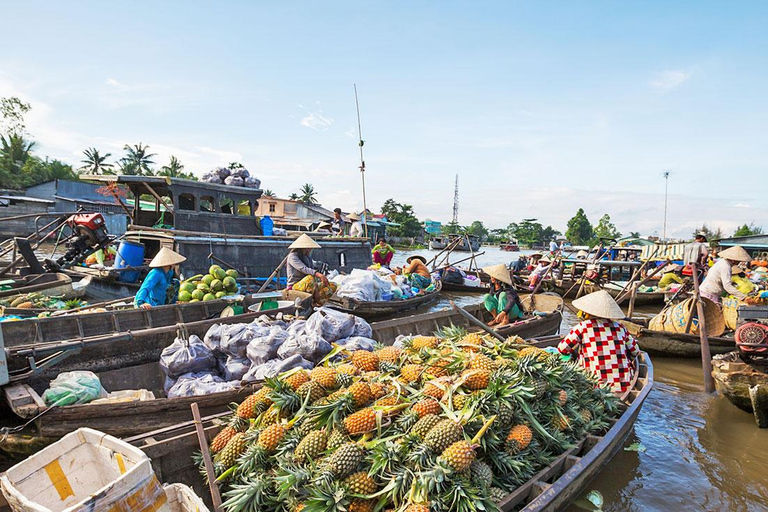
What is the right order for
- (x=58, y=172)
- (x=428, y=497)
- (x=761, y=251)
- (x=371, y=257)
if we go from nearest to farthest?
1. (x=428, y=497)
2. (x=371, y=257)
3. (x=761, y=251)
4. (x=58, y=172)

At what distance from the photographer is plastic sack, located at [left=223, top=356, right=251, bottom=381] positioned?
508cm

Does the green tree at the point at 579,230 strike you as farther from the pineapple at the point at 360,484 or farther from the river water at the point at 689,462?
the pineapple at the point at 360,484

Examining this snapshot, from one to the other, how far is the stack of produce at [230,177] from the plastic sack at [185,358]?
352 inches

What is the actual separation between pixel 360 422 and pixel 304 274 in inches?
240

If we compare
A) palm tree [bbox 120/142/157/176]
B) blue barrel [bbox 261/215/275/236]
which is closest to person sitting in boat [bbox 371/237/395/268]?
blue barrel [bbox 261/215/275/236]

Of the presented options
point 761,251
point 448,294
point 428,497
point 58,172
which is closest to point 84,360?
point 428,497

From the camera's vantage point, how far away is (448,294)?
19.6 meters

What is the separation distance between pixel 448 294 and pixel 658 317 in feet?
33.8

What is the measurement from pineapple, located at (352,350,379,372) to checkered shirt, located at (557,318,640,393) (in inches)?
101

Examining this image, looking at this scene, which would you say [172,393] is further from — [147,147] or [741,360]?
[147,147]

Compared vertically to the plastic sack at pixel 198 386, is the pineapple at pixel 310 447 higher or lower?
higher

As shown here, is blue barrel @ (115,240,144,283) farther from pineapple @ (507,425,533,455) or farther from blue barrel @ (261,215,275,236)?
pineapple @ (507,425,533,455)

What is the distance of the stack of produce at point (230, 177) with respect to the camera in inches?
519

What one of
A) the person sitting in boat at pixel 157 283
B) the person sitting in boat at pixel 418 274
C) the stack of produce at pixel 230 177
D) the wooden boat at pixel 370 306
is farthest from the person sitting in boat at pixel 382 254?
the person sitting in boat at pixel 157 283
